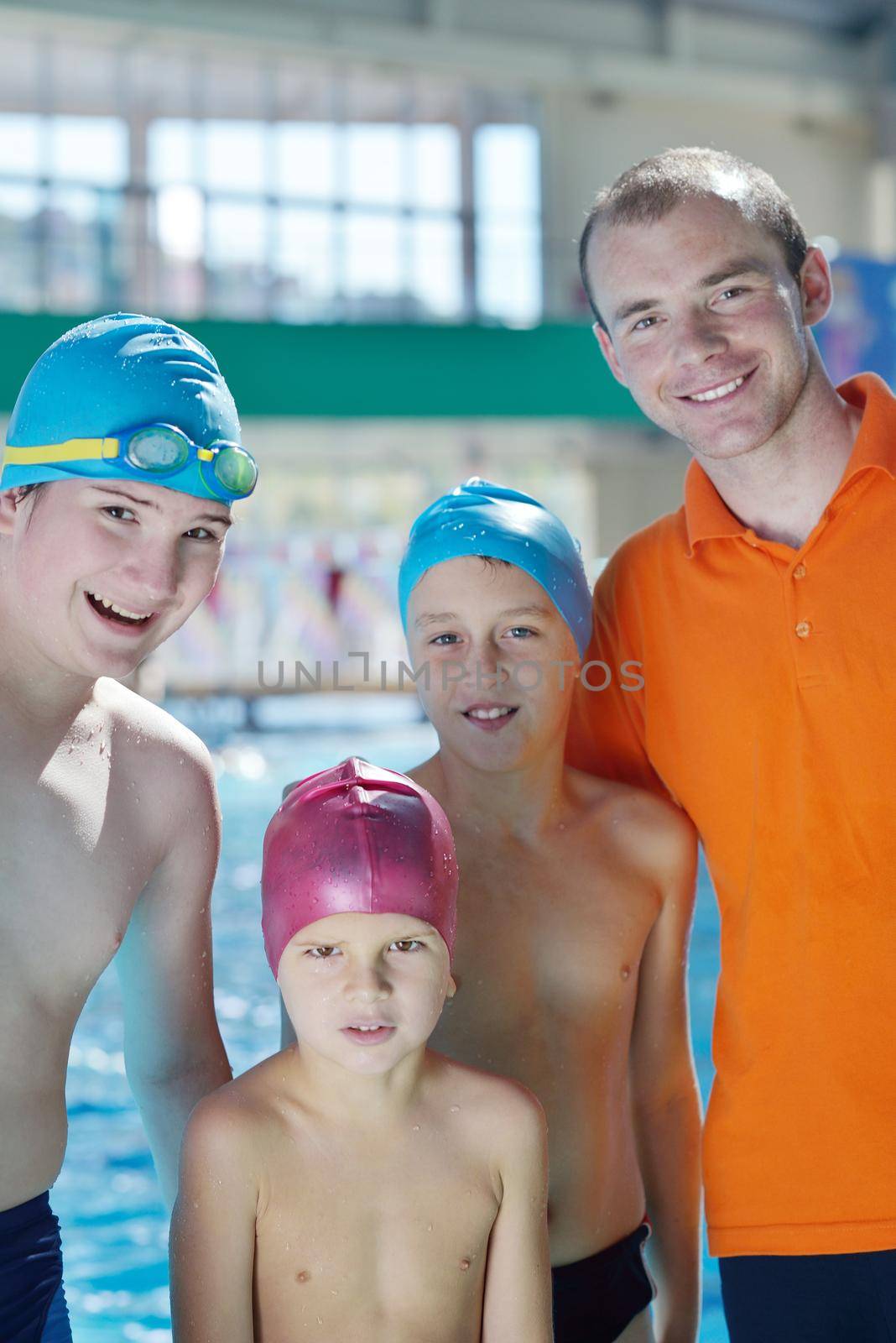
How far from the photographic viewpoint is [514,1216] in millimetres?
1829

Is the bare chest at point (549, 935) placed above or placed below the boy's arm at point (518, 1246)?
above

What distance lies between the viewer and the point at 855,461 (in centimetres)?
222

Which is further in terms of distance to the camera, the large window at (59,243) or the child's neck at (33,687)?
the large window at (59,243)

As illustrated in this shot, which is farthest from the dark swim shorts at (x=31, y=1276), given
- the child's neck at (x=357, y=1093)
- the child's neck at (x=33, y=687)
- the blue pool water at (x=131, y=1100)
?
the blue pool water at (x=131, y=1100)

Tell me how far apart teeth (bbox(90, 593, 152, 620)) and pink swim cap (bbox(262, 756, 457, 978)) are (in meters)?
0.31

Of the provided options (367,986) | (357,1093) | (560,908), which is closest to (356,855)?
(367,986)

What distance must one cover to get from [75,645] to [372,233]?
52.7 ft

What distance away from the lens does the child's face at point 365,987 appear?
1768 mm

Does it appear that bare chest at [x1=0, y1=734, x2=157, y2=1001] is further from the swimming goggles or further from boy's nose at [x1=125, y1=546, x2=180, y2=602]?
the swimming goggles

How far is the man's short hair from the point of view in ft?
7.70

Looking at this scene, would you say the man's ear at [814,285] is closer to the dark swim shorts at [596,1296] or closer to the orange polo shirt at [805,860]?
the orange polo shirt at [805,860]

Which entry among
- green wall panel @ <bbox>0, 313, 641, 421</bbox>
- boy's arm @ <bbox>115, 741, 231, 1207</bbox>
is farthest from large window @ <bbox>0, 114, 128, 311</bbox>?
boy's arm @ <bbox>115, 741, 231, 1207</bbox>

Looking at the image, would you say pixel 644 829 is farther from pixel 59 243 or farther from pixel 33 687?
pixel 59 243

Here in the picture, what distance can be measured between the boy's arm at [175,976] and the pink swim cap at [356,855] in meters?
0.23
